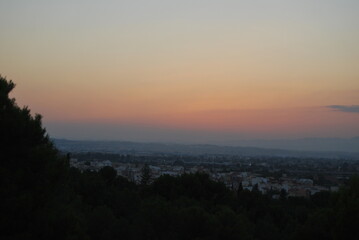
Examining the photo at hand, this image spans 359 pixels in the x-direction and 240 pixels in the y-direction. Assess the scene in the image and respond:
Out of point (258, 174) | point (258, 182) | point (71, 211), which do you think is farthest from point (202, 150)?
point (71, 211)

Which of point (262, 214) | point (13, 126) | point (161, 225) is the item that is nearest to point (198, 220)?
point (161, 225)

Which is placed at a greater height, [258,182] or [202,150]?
[258,182]

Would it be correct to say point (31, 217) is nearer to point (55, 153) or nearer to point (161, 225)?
point (55, 153)

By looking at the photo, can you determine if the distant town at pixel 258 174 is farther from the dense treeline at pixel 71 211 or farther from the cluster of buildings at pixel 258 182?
the dense treeline at pixel 71 211

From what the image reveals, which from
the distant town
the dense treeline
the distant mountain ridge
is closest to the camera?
the dense treeline

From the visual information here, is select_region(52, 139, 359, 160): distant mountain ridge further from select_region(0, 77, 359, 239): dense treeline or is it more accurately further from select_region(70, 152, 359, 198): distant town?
select_region(0, 77, 359, 239): dense treeline

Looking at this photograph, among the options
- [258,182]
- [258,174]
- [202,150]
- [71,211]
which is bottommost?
[202,150]

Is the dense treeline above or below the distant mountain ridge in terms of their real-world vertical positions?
above

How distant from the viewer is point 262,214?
18.4m

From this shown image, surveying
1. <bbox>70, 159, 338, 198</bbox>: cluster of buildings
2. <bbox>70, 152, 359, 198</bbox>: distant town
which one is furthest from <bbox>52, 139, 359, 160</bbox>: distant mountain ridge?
<bbox>70, 159, 338, 198</bbox>: cluster of buildings

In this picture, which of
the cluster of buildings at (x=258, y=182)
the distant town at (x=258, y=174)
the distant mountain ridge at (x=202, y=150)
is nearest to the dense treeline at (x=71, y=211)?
the distant town at (x=258, y=174)

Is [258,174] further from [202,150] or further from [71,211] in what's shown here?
[202,150]

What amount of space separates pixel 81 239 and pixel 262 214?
12.4 meters

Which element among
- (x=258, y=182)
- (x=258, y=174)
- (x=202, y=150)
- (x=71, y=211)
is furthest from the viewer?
(x=202, y=150)
